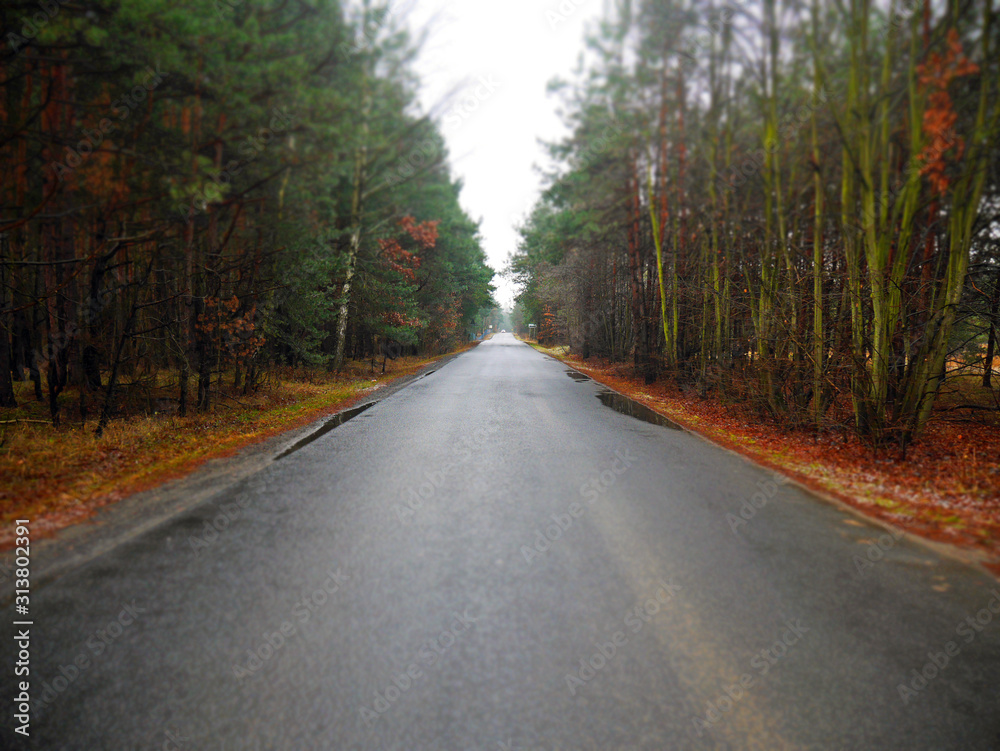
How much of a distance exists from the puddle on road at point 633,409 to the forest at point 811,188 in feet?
6.15

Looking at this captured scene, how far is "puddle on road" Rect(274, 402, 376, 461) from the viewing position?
7.77 m

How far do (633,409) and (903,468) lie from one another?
618 centimetres

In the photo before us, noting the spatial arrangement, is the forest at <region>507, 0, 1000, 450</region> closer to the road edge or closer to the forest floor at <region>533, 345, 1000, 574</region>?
the forest floor at <region>533, 345, 1000, 574</region>

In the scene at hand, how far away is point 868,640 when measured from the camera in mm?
3094

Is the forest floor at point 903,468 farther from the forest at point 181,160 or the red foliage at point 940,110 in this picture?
the forest at point 181,160

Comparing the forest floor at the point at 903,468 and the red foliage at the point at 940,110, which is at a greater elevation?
the red foliage at the point at 940,110

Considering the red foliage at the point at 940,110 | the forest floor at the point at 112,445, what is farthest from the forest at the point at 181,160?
the red foliage at the point at 940,110

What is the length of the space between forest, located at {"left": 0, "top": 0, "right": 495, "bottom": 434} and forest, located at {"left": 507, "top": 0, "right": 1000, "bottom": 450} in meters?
6.41

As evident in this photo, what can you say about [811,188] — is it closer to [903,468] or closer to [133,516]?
[903,468]

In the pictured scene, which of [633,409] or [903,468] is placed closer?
[903,468]

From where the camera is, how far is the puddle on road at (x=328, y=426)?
7.77 m

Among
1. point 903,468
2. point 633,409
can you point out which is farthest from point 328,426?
point 903,468

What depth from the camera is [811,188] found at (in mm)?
9891

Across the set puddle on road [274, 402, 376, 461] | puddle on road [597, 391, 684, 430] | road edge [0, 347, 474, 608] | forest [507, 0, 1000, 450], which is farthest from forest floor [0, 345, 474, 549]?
forest [507, 0, 1000, 450]
